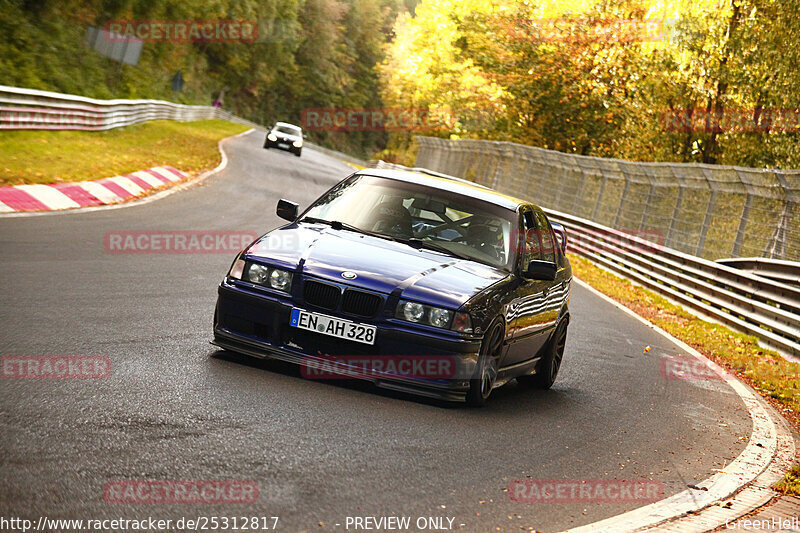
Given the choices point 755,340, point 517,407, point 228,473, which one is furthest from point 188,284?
point 755,340

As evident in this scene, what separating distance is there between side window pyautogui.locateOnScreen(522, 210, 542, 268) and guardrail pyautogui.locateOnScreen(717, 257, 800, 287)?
280 inches

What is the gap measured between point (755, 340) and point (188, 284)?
323 inches

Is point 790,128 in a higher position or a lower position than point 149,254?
higher

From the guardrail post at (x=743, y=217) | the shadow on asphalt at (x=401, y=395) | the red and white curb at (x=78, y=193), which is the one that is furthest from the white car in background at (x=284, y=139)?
the shadow on asphalt at (x=401, y=395)

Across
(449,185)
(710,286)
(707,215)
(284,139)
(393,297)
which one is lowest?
(284,139)

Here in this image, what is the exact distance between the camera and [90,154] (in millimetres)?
22953

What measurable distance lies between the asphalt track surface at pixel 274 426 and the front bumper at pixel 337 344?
160mm

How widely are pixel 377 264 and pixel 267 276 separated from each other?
74 cm

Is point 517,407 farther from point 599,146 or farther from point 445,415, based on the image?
point 599,146

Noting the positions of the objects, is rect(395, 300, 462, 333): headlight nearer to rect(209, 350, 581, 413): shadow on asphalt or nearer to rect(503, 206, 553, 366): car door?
rect(209, 350, 581, 413): shadow on asphalt

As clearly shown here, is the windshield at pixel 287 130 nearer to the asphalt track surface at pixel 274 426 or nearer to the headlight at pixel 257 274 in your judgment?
the asphalt track surface at pixel 274 426

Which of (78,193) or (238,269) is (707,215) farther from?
(238,269)

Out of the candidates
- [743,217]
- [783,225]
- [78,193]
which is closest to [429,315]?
[78,193]

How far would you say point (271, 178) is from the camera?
3127cm
